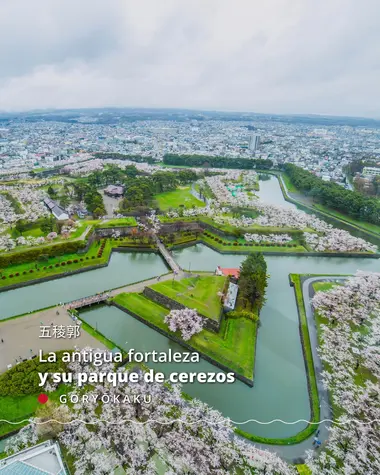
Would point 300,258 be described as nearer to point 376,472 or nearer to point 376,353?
point 376,353

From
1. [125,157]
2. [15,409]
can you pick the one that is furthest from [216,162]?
[15,409]

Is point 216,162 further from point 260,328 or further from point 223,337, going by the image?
point 223,337

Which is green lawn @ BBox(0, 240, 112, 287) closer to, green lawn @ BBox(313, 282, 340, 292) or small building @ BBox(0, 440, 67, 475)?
small building @ BBox(0, 440, 67, 475)

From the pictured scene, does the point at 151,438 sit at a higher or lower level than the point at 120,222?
lower

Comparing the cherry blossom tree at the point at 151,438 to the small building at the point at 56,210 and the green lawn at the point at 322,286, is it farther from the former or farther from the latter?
the small building at the point at 56,210

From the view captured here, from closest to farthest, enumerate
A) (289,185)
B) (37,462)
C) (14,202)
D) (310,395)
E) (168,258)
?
(37,462)
(310,395)
(168,258)
(14,202)
(289,185)

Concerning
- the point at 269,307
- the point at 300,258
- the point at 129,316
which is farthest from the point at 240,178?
the point at 129,316
